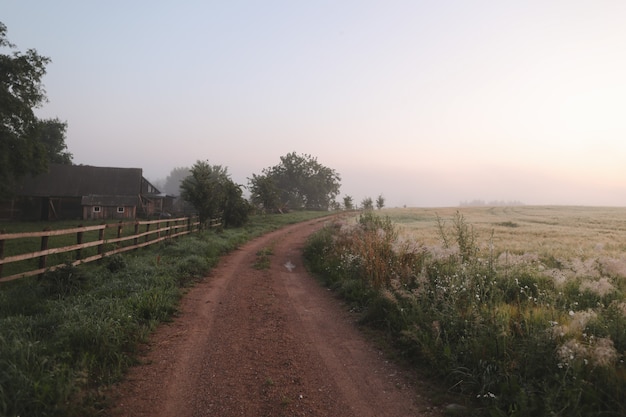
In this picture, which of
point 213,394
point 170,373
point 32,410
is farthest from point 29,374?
point 213,394

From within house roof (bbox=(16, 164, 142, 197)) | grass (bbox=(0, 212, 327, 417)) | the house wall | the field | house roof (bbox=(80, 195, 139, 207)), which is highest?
house roof (bbox=(16, 164, 142, 197))

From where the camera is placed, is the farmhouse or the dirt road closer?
the dirt road

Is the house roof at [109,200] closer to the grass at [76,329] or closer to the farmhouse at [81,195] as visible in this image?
the farmhouse at [81,195]

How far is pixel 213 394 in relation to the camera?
13.2 ft

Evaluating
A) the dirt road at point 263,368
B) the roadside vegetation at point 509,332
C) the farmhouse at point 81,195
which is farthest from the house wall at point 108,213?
the roadside vegetation at point 509,332

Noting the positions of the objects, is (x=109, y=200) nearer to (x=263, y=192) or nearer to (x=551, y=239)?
(x=263, y=192)

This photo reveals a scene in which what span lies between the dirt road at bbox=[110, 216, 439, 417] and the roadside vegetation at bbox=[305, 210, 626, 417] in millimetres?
622

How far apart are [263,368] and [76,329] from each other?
2708 millimetres

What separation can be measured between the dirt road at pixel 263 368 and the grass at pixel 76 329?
0.33 meters

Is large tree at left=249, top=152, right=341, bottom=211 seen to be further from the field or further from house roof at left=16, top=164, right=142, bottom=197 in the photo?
the field

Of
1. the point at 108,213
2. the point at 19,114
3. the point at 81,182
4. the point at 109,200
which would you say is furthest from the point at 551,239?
the point at 81,182

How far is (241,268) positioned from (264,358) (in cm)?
701

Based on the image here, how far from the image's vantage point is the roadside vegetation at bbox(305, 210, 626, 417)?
357 cm

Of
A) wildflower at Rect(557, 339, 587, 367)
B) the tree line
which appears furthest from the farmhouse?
wildflower at Rect(557, 339, 587, 367)
